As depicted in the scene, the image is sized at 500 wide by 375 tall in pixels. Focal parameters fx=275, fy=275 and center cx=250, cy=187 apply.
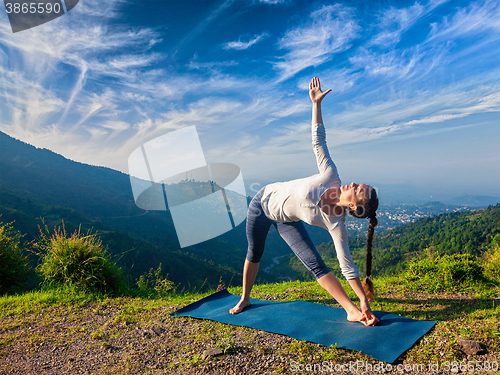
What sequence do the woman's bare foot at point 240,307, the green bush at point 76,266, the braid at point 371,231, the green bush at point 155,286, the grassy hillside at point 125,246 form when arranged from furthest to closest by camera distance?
the grassy hillside at point 125,246
the green bush at point 155,286
the green bush at point 76,266
the woman's bare foot at point 240,307
the braid at point 371,231

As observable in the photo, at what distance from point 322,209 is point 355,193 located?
294mm

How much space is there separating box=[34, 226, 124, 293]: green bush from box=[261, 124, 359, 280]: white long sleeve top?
3394 millimetres

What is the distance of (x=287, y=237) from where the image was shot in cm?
274

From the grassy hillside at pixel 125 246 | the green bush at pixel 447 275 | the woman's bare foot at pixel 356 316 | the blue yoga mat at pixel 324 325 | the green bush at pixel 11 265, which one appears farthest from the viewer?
the grassy hillside at pixel 125 246

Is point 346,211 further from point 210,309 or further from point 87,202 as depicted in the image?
point 87,202

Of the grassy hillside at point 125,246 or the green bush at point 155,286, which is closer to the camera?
the green bush at point 155,286

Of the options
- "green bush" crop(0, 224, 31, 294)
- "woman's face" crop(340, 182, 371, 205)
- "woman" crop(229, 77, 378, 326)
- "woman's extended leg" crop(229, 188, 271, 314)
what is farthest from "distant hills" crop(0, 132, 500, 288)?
"woman's face" crop(340, 182, 371, 205)

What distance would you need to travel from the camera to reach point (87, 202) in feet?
155

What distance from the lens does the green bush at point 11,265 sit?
466 centimetres

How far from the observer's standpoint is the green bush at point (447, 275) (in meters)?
3.83

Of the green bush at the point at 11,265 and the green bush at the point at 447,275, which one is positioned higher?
the green bush at the point at 11,265

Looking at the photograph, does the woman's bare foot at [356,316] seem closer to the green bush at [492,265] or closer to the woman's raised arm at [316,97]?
the woman's raised arm at [316,97]

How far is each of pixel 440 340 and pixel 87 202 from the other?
53907 millimetres

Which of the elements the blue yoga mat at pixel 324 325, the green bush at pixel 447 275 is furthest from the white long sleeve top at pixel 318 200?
the green bush at pixel 447 275
